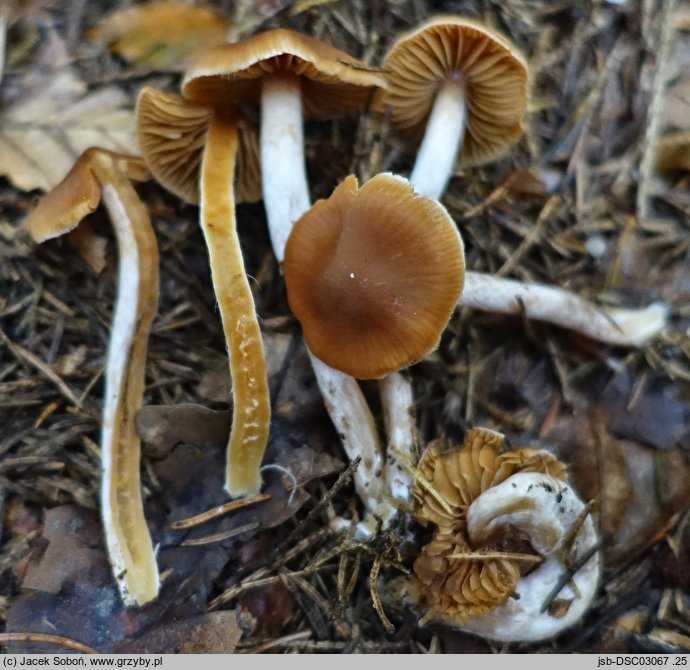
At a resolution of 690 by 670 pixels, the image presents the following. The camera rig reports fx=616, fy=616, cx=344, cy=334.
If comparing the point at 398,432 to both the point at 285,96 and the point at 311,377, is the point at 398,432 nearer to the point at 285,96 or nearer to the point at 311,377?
the point at 311,377

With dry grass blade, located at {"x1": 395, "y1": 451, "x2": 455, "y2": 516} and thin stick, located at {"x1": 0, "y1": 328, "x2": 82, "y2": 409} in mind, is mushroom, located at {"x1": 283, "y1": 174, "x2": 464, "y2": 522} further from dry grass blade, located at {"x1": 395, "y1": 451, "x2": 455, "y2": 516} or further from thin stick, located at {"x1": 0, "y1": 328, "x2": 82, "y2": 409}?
thin stick, located at {"x1": 0, "y1": 328, "x2": 82, "y2": 409}

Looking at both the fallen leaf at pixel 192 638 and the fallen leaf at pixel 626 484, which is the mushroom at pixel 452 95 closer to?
the fallen leaf at pixel 626 484

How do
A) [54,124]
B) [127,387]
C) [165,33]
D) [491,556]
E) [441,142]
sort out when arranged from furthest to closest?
1. [165,33]
2. [54,124]
3. [441,142]
4. [127,387]
5. [491,556]

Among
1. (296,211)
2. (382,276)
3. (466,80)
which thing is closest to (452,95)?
(466,80)

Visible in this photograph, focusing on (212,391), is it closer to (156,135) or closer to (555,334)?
(156,135)

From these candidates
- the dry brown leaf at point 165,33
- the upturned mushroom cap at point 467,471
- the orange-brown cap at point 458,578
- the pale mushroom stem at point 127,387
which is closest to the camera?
the orange-brown cap at point 458,578

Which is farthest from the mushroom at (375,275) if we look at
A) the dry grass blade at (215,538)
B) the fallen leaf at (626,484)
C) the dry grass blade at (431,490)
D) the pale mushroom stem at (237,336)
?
the fallen leaf at (626,484)
